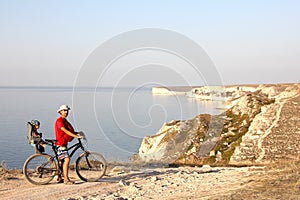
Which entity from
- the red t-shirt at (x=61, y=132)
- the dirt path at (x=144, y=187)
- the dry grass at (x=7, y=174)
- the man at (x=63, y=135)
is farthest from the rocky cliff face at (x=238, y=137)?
the red t-shirt at (x=61, y=132)

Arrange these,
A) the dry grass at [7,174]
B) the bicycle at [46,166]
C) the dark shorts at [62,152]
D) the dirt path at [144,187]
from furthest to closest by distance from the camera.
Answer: the dry grass at [7,174] < the bicycle at [46,166] < the dark shorts at [62,152] < the dirt path at [144,187]

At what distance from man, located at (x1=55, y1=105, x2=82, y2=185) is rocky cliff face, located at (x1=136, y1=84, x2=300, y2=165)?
8164 millimetres

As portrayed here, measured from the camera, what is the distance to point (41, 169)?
9438 mm

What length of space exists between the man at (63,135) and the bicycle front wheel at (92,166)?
55 centimetres

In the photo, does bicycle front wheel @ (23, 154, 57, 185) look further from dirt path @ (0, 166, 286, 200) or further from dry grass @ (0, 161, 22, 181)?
dry grass @ (0, 161, 22, 181)

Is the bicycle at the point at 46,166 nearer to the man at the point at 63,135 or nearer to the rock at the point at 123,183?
the man at the point at 63,135

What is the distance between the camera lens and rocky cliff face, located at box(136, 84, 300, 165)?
62.2ft

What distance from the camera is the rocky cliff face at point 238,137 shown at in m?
19.0

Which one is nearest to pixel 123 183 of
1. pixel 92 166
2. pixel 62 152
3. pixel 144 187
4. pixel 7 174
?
pixel 144 187

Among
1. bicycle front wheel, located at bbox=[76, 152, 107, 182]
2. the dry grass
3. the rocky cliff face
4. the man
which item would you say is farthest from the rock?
the rocky cliff face

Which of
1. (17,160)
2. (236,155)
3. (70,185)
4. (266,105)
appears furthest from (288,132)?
(17,160)

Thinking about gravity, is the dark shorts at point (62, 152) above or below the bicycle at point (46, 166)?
above

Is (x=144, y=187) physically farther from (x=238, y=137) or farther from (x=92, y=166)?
(x=238, y=137)

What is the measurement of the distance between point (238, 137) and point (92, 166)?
1599cm
